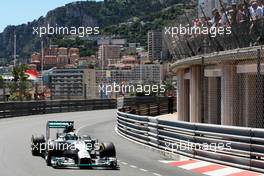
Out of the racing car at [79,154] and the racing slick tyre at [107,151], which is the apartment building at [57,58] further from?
the racing slick tyre at [107,151]

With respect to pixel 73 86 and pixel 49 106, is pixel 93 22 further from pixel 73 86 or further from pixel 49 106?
pixel 49 106

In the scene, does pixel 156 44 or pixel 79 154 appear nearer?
pixel 79 154

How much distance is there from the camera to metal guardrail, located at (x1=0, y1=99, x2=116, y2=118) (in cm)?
4025

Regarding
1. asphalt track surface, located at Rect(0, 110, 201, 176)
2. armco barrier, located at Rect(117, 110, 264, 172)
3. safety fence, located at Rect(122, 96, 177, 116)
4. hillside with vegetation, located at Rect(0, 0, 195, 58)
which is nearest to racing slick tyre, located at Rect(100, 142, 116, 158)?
asphalt track surface, located at Rect(0, 110, 201, 176)

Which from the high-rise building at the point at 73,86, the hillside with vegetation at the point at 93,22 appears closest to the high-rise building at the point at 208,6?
the high-rise building at the point at 73,86

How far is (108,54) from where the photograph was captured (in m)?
101

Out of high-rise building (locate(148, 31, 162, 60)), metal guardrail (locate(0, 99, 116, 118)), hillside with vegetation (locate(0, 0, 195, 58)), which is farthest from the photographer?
hillside with vegetation (locate(0, 0, 195, 58))

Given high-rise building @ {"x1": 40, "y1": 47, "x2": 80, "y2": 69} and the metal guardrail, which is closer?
the metal guardrail

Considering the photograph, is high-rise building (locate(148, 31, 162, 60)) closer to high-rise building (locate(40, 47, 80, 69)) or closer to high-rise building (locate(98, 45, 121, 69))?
high-rise building (locate(98, 45, 121, 69))

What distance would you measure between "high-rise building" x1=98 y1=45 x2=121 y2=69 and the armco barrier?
68428 mm

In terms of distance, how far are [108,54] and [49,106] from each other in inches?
2154

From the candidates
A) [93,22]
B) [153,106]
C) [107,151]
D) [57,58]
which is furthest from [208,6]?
[93,22]

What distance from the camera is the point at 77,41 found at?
106625 millimetres

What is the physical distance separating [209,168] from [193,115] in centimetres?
1115
